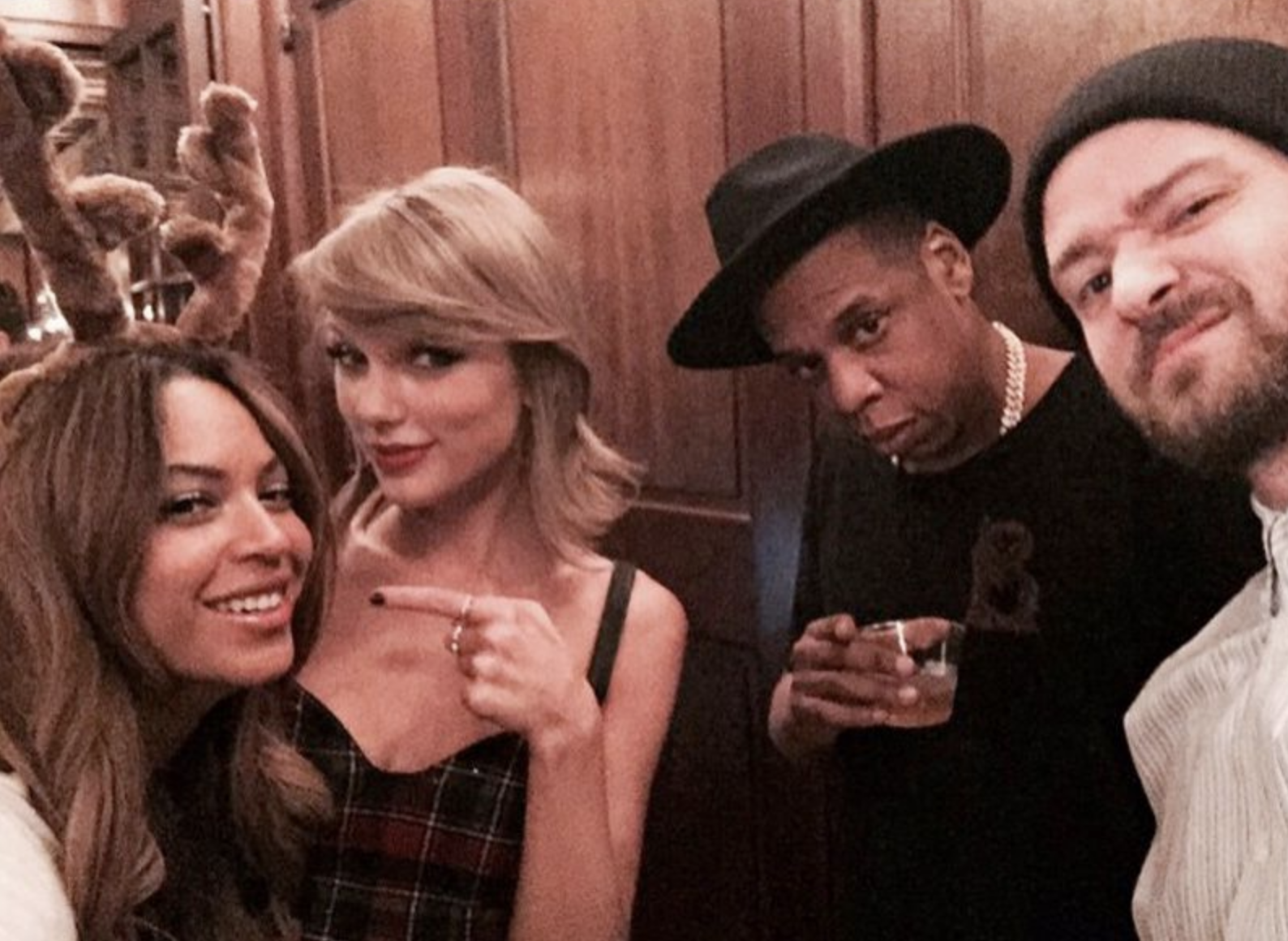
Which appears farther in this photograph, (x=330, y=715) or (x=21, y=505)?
(x=330, y=715)

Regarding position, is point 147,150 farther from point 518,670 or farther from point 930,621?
point 930,621

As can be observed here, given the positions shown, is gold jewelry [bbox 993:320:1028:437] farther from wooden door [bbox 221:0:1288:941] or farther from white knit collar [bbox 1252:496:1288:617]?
white knit collar [bbox 1252:496:1288:617]

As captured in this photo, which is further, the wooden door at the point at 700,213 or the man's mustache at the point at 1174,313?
the wooden door at the point at 700,213

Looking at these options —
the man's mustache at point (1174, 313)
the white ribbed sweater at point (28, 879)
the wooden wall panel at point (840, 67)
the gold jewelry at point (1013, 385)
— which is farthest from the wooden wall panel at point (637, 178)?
the white ribbed sweater at point (28, 879)

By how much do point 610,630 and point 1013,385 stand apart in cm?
48

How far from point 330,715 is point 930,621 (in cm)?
61

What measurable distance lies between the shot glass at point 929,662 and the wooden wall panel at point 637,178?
0.62 meters

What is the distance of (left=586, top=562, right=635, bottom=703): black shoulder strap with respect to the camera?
1301 millimetres

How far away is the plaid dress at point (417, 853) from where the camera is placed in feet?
4.05

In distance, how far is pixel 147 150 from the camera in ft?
9.34

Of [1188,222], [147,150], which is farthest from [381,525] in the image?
[147,150]

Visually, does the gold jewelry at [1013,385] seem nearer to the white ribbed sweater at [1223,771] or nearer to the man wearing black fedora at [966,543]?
the man wearing black fedora at [966,543]

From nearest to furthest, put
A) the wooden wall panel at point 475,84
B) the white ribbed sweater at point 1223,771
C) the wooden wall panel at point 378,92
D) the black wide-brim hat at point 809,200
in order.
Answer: the white ribbed sweater at point 1223,771 → the black wide-brim hat at point 809,200 → the wooden wall panel at point 475,84 → the wooden wall panel at point 378,92

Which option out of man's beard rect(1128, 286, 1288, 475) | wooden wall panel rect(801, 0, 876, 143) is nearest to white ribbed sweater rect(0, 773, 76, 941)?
man's beard rect(1128, 286, 1288, 475)
